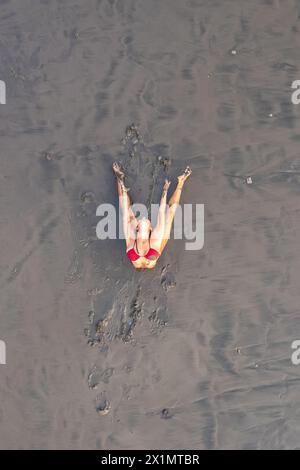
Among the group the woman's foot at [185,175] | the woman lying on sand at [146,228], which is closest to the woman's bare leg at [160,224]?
the woman lying on sand at [146,228]

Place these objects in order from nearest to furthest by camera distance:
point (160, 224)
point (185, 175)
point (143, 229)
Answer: point (143, 229) → point (160, 224) → point (185, 175)

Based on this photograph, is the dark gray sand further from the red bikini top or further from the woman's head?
the woman's head

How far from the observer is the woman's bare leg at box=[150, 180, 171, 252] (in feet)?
Answer: 13.8

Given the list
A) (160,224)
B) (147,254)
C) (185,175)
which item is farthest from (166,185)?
(147,254)

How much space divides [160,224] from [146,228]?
0.18 metres

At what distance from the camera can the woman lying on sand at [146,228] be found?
13.7ft

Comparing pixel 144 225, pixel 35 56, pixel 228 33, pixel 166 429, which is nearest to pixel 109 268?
pixel 144 225

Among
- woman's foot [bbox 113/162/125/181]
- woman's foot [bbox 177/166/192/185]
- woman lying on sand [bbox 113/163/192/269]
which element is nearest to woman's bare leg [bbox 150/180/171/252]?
woman lying on sand [bbox 113/163/192/269]

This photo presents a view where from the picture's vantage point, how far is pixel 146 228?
414 cm

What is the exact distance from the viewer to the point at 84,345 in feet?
14.5

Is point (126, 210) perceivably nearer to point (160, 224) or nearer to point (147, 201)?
point (147, 201)

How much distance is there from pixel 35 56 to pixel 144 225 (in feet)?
6.62

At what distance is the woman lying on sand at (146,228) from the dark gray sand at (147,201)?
0.14 m

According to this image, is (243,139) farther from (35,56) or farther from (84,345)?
(84,345)
